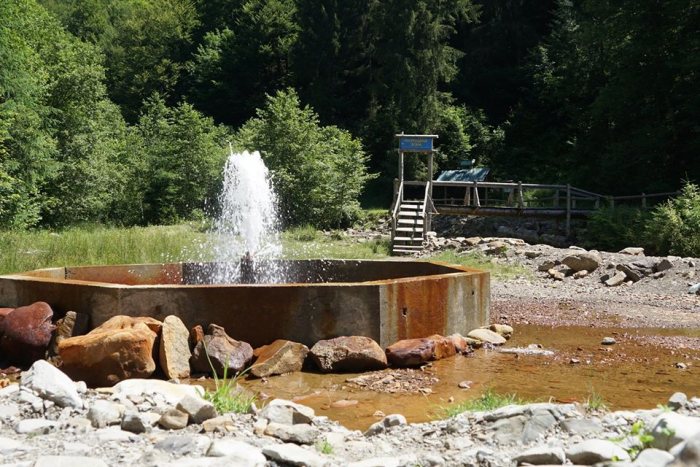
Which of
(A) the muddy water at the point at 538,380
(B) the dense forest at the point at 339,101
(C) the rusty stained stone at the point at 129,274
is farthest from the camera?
(B) the dense forest at the point at 339,101

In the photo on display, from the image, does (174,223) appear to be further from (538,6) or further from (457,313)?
(538,6)

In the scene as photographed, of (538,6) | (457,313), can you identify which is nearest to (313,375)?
(457,313)

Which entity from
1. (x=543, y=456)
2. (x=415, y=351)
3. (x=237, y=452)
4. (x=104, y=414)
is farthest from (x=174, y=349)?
(x=543, y=456)

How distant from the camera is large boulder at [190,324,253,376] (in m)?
7.31

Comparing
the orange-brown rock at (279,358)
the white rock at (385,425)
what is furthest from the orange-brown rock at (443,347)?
the white rock at (385,425)

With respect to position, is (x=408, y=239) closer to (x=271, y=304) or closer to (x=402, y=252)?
(x=402, y=252)

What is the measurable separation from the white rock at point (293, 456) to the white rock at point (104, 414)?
1.34 metres

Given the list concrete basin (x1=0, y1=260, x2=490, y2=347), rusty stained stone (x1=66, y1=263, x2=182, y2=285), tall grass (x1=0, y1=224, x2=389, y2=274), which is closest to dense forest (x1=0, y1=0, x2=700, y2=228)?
tall grass (x1=0, y1=224, x2=389, y2=274)

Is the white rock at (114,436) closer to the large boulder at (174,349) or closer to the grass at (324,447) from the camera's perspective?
the grass at (324,447)

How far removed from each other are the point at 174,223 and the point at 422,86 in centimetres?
1546

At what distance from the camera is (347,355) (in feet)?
25.0

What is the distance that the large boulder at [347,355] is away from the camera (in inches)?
300

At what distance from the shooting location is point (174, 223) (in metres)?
30.2

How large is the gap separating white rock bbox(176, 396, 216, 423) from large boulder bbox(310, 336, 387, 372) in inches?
104
